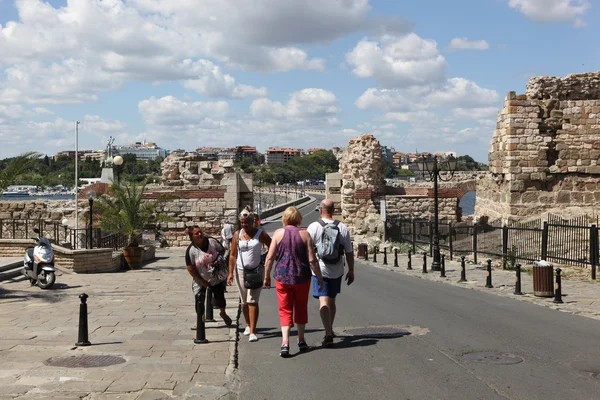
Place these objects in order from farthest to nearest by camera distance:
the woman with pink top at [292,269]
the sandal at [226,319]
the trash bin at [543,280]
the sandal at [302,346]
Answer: the trash bin at [543,280] < the sandal at [226,319] < the sandal at [302,346] < the woman with pink top at [292,269]

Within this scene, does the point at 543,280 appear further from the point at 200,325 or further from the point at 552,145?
the point at 552,145

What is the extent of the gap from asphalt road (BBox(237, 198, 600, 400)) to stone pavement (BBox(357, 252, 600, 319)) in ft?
2.42

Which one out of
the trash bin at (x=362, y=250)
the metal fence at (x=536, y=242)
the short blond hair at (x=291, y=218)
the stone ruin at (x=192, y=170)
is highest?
the stone ruin at (x=192, y=170)

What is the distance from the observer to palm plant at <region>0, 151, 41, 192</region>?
588 inches

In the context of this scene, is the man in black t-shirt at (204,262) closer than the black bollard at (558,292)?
Yes

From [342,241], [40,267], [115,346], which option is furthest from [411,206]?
[115,346]

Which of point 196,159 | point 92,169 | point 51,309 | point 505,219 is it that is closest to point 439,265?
point 505,219

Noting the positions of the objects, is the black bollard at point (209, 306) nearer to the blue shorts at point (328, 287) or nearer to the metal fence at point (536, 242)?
the blue shorts at point (328, 287)

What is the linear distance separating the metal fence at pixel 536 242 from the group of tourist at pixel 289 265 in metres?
9.82

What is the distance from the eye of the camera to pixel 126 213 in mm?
22516

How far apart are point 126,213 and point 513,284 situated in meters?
13.1

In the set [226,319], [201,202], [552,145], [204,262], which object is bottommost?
[226,319]

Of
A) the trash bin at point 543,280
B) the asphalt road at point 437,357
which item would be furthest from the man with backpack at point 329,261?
the trash bin at point 543,280

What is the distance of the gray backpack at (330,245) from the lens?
8.37m
